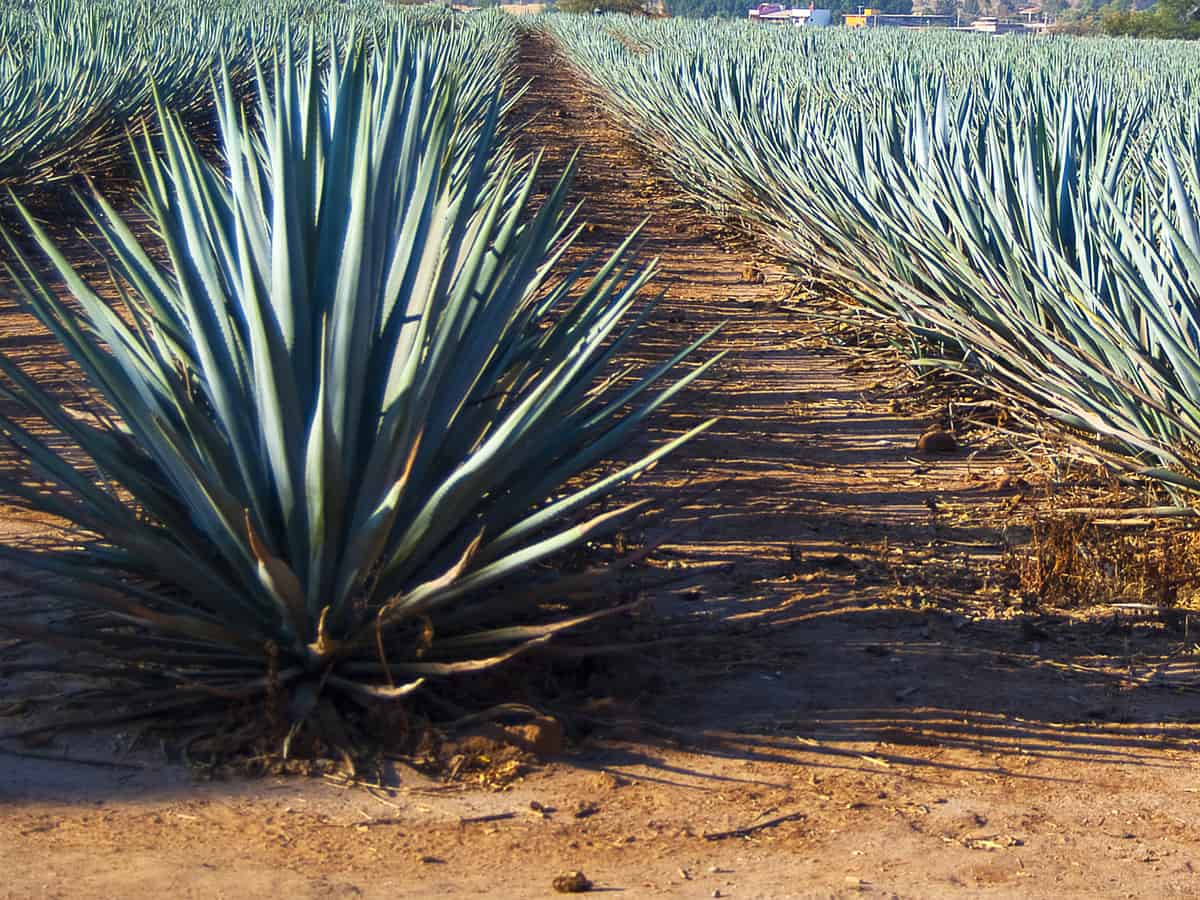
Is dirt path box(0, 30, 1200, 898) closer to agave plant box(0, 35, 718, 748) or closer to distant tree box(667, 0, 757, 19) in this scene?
agave plant box(0, 35, 718, 748)

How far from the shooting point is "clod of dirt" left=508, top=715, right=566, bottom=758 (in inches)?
112

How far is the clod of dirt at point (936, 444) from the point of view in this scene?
5.36 m

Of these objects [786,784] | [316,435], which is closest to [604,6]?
[316,435]

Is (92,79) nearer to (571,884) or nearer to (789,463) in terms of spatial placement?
(789,463)

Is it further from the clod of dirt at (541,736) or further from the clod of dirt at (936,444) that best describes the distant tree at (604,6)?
the clod of dirt at (541,736)

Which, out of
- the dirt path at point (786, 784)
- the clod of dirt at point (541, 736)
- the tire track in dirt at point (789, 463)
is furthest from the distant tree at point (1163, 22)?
the clod of dirt at point (541, 736)

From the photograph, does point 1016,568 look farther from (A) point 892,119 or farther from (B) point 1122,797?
(A) point 892,119

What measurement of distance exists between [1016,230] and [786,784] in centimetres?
349

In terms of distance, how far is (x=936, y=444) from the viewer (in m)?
5.37

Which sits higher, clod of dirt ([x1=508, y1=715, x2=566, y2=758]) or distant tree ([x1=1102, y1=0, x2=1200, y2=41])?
distant tree ([x1=1102, y1=0, x2=1200, y2=41])

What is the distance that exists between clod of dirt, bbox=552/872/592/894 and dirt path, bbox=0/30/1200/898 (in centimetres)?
2

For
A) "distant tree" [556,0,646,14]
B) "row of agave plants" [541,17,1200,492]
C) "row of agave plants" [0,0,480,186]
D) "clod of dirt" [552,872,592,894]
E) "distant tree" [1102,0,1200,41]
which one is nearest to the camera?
"clod of dirt" [552,872,592,894]

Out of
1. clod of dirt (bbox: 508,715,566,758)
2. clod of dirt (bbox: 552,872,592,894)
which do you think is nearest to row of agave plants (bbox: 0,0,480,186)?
clod of dirt (bbox: 508,715,566,758)

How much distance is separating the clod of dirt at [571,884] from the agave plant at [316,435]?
0.51 meters
